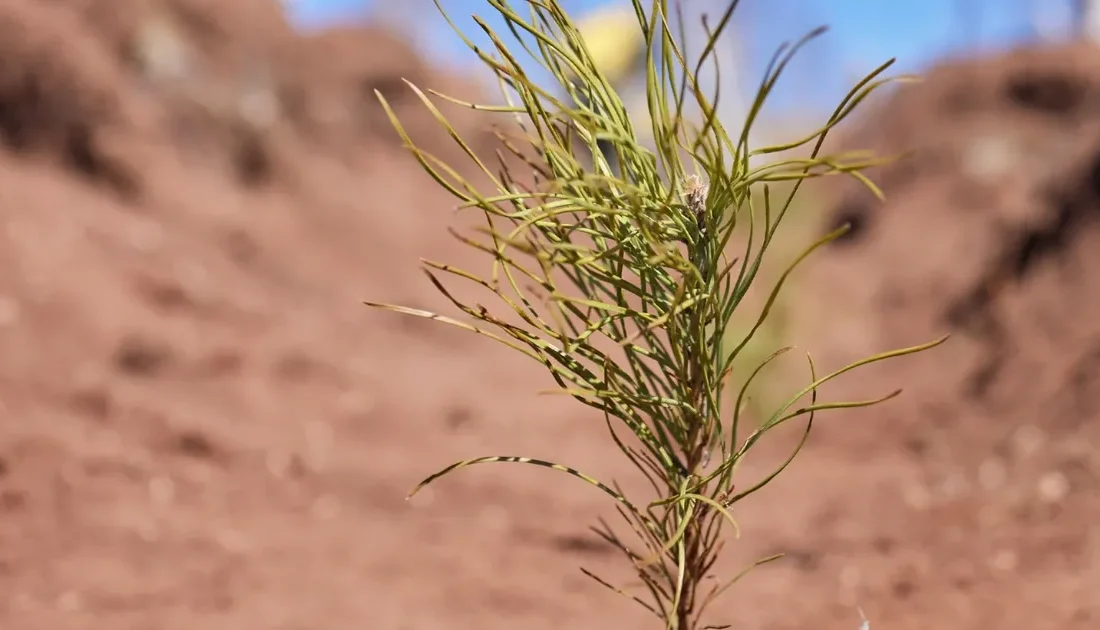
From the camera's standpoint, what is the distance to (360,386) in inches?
173

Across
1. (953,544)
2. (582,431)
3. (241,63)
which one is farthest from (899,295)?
(241,63)

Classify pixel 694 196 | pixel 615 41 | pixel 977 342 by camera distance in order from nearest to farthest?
pixel 694 196 → pixel 977 342 → pixel 615 41

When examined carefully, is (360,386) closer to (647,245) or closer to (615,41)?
(647,245)

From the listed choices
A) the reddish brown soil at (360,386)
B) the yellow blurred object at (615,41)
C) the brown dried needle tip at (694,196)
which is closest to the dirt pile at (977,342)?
the reddish brown soil at (360,386)

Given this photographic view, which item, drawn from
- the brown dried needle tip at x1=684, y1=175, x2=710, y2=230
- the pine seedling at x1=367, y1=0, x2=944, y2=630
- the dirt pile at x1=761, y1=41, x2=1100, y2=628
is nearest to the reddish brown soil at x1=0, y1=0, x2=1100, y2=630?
the dirt pile at x1=761, y1=41, x2=1100, y2=628

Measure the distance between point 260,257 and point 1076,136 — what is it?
20.3ft

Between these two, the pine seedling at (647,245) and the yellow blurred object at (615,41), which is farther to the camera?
the yellow blurred object at (615,41)

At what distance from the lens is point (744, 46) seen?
16.0 meters

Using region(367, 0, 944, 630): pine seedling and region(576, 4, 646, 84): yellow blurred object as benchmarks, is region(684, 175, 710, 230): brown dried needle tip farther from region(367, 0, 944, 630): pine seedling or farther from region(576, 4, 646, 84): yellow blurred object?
region(576, 4, 646, 84): yellow blurred object

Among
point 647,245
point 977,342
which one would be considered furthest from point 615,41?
point 647,245

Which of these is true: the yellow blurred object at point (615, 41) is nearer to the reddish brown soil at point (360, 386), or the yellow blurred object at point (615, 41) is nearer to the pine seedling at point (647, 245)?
the reddish brown soil at point (360, 386)

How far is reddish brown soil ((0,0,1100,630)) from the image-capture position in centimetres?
228

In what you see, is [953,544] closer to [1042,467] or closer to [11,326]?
[1042,467]

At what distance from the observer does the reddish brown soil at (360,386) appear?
2283mm
